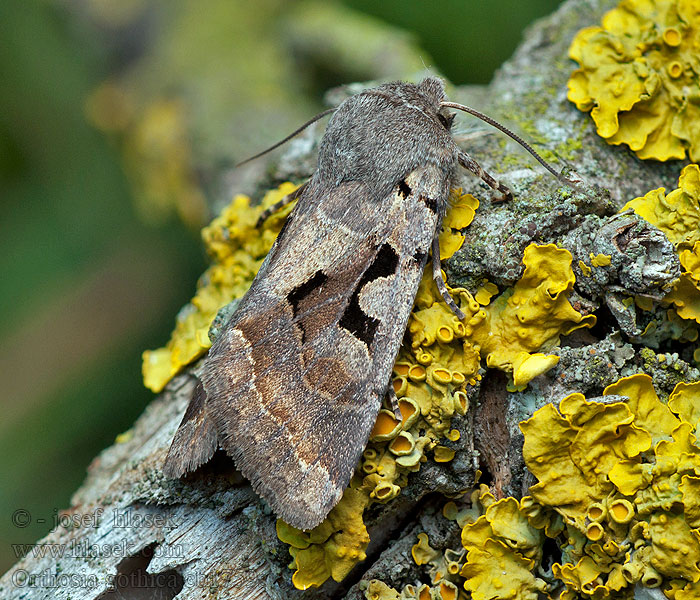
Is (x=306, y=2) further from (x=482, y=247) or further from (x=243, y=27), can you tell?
(x=482, y=247)

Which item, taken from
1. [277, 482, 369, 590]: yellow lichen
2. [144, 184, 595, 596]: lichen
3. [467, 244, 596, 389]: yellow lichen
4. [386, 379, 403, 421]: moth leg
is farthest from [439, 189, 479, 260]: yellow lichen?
[277, 482, 369, 590]: yellow lichen

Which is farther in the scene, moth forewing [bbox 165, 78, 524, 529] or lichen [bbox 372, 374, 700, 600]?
moth forewing [bbox 165, 78, 524, 529]

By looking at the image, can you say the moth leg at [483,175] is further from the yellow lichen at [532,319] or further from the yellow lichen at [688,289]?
the yellow lichen at [688,289]

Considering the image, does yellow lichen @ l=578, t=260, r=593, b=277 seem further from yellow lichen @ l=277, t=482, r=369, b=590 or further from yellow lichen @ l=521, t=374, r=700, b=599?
yellow lichen @ l=277, t=482, r=369, b=590

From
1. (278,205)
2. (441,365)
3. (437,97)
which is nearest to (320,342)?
(441,365)

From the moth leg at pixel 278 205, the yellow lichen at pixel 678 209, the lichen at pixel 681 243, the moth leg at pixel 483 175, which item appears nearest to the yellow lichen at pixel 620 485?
the lichen at pixel 681 243

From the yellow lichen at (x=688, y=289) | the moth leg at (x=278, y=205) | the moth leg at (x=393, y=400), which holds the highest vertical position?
the moth leg at (x=278, y=205)

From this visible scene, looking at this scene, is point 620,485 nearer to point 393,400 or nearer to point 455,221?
point 393,400
